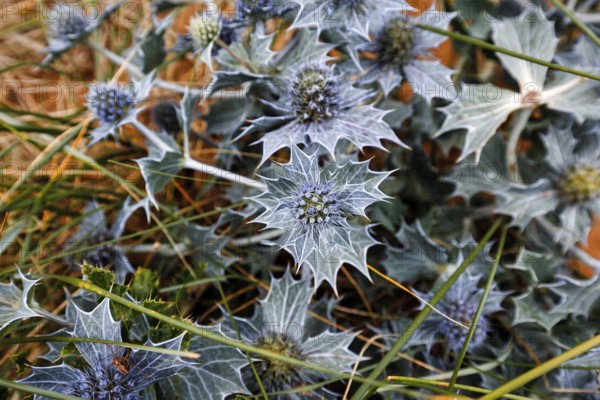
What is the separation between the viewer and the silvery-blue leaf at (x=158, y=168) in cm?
130

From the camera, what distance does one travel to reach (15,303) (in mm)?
1171

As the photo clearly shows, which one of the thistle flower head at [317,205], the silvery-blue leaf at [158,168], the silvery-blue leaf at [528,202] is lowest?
the silvery-blue leaf at [528,202]

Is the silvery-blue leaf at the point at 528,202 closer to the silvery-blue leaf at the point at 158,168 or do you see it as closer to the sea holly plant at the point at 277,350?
the sea holly plant at the point at 277,350

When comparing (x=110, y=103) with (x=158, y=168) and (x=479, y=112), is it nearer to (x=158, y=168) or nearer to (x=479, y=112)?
(x=158, y=168)

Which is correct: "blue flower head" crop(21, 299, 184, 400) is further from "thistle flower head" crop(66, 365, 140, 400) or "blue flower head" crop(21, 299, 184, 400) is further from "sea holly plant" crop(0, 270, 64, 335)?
"sea holly plant" crop(0, 270, 64, 335)

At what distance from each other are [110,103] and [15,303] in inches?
21.2

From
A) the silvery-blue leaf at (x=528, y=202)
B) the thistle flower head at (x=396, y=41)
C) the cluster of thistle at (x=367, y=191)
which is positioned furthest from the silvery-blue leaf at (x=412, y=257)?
the thistle flower head at (x=396, y=41)

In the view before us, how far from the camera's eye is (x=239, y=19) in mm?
Result: 1349

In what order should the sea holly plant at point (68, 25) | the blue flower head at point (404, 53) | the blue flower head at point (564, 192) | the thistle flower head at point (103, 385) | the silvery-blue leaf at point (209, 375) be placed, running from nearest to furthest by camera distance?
the thistle flower head at point (103, 385)
the silvery-blue leaf at point (209, 375)
the blue flower head at point (404, 53)
the blue flower head at point (564, 192)
the sea holly plant at point (68, 25)

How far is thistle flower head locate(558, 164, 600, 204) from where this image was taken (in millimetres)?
1507

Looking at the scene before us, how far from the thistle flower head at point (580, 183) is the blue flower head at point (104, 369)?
1.18 meters

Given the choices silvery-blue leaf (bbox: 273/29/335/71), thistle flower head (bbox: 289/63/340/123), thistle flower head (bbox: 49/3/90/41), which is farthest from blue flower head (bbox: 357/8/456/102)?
thistle flower head (bbox: 49/3/90/41)

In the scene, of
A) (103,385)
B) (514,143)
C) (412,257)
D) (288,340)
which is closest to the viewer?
(103,385)

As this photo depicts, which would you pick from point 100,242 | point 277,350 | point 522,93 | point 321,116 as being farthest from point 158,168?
point 522,93
